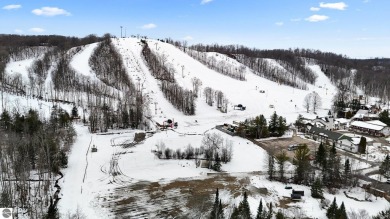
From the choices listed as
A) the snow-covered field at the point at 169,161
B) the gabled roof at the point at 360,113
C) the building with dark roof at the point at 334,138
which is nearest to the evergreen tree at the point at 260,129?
the snow-covered field at the point at 169,161

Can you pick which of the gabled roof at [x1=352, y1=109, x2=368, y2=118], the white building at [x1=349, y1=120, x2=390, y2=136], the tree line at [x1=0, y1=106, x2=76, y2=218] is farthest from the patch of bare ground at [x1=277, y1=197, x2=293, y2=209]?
the gabled roof at [x1=352, y1=109, x2=368, y2=118]

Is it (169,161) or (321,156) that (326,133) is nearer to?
(321,156)

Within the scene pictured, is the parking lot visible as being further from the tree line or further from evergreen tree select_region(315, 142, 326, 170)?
the tree line

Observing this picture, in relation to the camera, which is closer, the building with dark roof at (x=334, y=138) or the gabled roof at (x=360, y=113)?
the building with dark roof at (x=334, y=138)

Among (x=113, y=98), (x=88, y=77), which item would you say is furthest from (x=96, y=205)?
(x=88, y=77)

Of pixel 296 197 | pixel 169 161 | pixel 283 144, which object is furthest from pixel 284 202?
pixel 283 144

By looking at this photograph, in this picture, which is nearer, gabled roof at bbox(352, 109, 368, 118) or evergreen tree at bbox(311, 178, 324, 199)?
evergreen tree at bbox(311, 178, 324, 199)

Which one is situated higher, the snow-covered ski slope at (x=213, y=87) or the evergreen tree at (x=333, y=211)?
the snow-covered ski slope at (x=213, y=87)

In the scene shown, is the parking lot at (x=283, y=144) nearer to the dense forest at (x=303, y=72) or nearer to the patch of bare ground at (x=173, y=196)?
the patch of bare ground at (x=173, y=196)
